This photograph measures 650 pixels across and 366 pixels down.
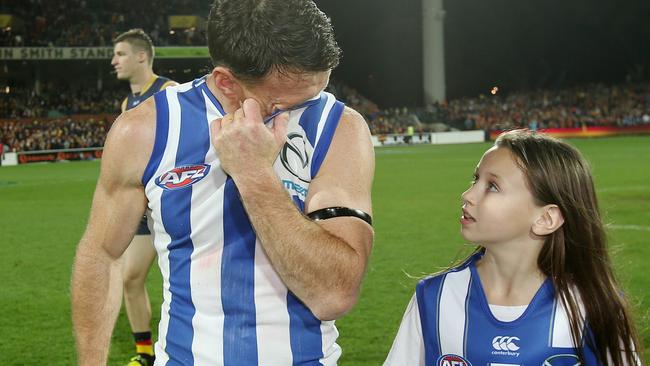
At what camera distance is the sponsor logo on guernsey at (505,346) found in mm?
2270

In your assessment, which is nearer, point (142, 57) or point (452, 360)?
point (452, 360)

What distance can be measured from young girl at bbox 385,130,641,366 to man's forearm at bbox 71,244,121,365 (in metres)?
0.87

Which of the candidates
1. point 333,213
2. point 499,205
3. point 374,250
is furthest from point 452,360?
point 374,250

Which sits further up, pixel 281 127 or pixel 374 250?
pixel 281 127

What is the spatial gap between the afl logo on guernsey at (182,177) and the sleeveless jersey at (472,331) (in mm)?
855

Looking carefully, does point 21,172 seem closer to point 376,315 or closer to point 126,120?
point 376,315

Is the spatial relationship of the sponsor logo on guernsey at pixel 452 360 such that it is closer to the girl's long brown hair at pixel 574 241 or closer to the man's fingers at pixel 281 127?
the girl's long brown hair at pixel 574 241

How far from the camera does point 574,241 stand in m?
2.45

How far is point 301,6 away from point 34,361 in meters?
4.36

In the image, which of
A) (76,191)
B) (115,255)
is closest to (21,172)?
(76,191)

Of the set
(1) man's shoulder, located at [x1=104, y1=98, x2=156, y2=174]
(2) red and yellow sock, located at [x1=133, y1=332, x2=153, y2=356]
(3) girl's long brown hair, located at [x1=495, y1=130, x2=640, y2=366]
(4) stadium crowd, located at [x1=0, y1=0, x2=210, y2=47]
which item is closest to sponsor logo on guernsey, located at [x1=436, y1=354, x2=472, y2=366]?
(3) girl's long brown hair, located at [x1=495, y1=130, x2=640, y2=366]

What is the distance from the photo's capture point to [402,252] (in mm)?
9023

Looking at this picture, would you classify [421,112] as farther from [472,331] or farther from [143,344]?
[472,331]

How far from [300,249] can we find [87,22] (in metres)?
47.7
